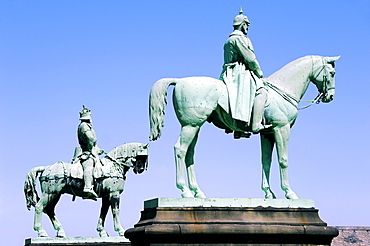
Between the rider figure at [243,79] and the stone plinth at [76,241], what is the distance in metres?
7.74

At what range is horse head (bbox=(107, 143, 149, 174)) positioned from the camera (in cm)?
2544

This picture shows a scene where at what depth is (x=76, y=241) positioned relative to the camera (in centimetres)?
2417

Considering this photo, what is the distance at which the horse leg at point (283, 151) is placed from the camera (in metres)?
17.5

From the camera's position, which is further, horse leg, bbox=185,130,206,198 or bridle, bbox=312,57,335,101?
bridle, bbox=312,57,335,101

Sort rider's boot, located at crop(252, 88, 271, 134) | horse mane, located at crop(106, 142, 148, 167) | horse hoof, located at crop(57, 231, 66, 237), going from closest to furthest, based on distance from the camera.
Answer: rider's boot, located at crop(252, 88, 271, 134) → horse hoof, located at crop(57, 231, 66, 237) → horse mane, located at crop(106, 142, 148, 167)

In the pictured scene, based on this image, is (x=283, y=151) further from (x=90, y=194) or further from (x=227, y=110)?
(x=90, y=194)

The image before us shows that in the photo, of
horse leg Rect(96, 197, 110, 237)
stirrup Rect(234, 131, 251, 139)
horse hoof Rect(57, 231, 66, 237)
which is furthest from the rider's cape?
horse hoof Rect(57, 231, 66, 237)

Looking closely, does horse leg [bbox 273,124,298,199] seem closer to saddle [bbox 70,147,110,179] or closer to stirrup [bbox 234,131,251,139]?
stirrup [bbox 234,131,251,139]

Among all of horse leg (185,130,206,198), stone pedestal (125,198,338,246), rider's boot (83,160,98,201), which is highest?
rider's boot (83,160,98,201)

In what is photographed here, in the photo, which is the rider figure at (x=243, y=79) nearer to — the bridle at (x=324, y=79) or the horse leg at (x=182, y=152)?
the horse leg at (x=182, y=152)

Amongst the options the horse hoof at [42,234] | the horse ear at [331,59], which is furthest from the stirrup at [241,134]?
the horse hoof at [42,234]

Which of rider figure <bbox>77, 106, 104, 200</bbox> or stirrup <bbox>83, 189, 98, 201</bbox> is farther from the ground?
rider figure <bbox>77, 106, 104, 200</bbox>

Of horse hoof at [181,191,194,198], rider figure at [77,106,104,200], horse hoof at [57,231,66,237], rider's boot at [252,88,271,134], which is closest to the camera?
horse hoof at [181,191,194,198]

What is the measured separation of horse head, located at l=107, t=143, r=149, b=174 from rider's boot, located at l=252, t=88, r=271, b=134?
27.9ft
